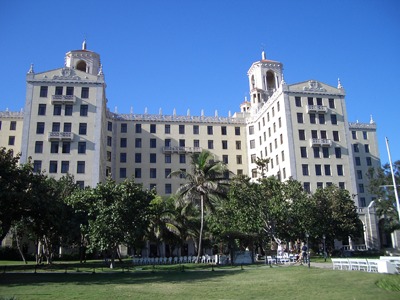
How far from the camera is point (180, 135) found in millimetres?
77000

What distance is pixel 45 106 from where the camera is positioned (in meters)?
61.5

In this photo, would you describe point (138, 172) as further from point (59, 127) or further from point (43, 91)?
point (43, 91)

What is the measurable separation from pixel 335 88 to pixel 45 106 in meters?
47.4

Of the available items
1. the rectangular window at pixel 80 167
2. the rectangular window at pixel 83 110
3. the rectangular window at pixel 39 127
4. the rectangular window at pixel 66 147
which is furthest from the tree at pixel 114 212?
the rectangular window at pixel 83 110

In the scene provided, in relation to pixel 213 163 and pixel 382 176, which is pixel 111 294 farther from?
pixel 382 176

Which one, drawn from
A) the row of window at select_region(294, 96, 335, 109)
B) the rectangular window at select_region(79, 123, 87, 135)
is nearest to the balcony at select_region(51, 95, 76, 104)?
the rectangular window at select_region(79, 123, 87, 135)

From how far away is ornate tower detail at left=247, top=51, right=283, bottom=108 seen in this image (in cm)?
8200

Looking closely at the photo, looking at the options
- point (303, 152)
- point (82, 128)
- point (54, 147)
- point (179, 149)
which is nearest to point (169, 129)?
point (179, 149)

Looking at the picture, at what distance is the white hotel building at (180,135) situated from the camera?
5978cm

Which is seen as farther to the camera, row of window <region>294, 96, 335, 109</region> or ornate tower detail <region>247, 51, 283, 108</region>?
ornate tower detail <region>247, 51, 283, 108</region>

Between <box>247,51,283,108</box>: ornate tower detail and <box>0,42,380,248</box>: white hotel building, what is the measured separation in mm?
224

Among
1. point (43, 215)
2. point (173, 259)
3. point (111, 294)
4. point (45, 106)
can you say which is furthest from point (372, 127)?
point (111, 294)

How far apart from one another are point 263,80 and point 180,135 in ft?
71.7

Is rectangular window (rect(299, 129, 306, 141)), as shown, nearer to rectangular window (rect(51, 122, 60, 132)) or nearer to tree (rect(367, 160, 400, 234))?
tree (rect(367, 160, 400, 234))
